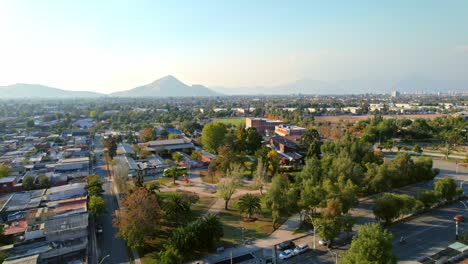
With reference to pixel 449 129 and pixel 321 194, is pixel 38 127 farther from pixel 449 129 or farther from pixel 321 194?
pixel 449 129

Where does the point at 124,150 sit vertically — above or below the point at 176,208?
below

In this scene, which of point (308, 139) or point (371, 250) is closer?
point (371, 250)

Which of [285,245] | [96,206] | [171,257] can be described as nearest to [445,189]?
[285,245]

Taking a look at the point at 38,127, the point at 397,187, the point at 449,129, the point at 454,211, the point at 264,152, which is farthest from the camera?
the point at 38,127

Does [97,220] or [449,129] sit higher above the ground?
[449,129]

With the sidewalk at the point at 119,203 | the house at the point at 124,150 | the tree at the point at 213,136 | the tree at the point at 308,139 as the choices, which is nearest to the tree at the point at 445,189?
the tree at the point at 308,139

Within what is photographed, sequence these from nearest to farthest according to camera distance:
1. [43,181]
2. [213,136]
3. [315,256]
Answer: [315,256] → [43,181] → [213,136]

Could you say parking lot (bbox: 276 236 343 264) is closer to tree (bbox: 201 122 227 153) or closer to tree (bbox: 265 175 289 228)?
tree (bbox: 265 175 289 228)

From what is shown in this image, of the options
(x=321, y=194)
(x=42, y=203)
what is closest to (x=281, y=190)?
(x=321, y=194)

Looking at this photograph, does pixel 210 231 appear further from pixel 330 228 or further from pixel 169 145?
pixel 169 145

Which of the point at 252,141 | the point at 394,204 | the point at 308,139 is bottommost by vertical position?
the point at 394,204
